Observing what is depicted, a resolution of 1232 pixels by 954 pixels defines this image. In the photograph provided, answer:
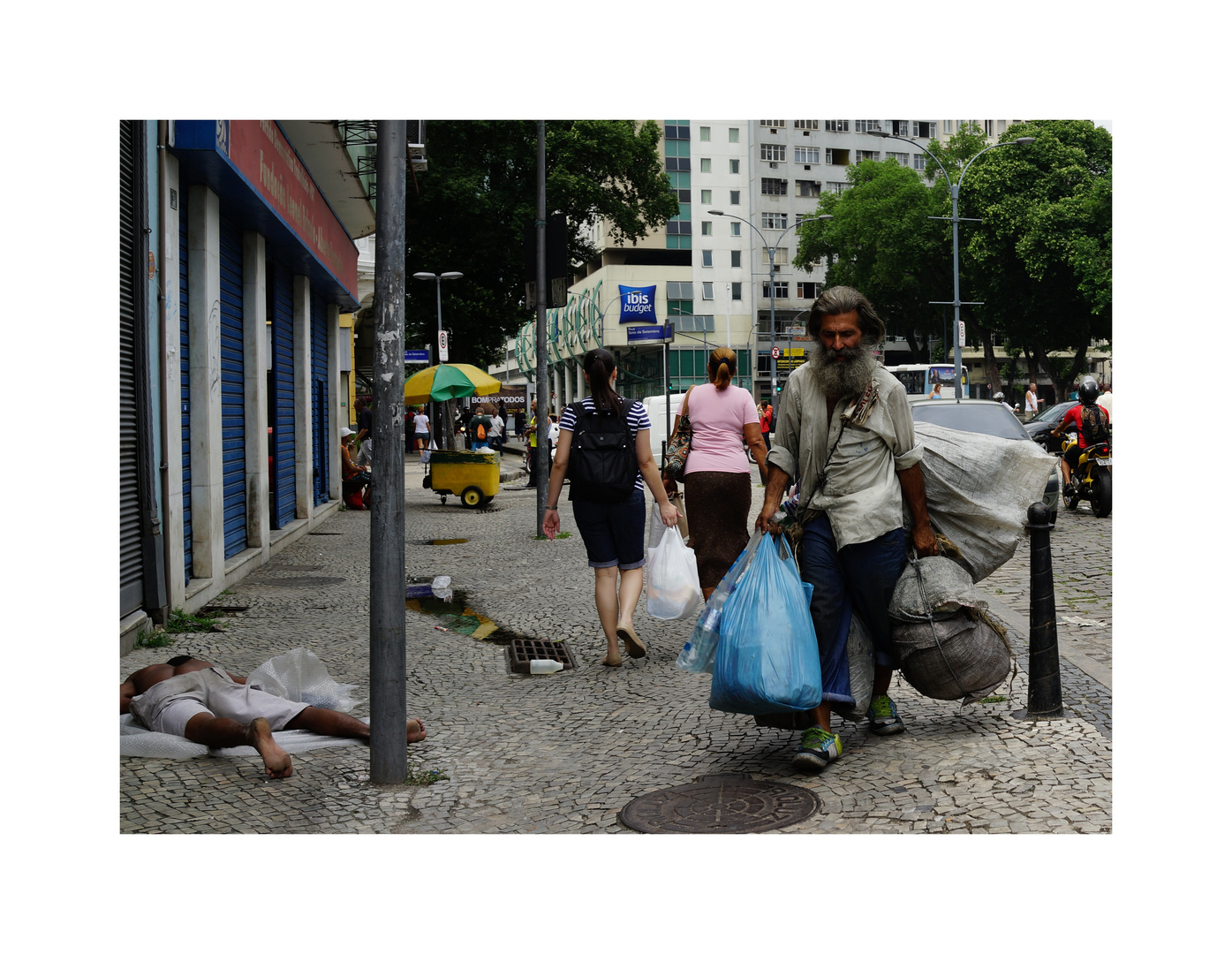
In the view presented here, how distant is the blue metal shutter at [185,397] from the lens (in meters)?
9.20

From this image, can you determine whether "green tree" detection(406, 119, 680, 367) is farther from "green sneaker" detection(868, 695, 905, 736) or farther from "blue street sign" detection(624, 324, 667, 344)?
"green sneaker" detection(868, 695, 905, 736)

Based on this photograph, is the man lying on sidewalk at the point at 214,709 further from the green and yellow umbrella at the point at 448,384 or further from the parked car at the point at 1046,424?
the parked car at the point at 1046,424

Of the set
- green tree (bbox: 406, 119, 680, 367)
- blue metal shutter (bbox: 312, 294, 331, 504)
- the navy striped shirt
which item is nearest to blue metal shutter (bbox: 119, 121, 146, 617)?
the navy striped shirt

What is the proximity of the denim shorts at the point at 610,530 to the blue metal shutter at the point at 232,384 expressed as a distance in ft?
15.5

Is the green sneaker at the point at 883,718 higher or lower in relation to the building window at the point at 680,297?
lower

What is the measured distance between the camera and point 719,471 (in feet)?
25.9

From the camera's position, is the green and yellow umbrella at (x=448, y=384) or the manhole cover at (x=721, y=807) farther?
the green and yellow umbrella at (x=448, y=384)

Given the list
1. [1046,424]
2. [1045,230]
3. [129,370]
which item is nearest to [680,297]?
[1045,230]

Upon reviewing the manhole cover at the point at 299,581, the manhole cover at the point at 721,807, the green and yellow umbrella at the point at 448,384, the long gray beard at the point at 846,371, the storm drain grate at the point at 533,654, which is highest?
the green and yellow umbrella at the point at 448,384

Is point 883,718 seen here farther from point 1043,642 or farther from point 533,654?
point 533,654

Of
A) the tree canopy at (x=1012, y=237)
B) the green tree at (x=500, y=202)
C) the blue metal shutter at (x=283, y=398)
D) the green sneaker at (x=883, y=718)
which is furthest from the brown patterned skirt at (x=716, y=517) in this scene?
the tree canopy at (x=1012, y=237)

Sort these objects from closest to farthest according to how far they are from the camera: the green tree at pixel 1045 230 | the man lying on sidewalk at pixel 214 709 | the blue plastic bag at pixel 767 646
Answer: the blue plastic bag at pixel 767 646
the man lying on sidewalk at pixel 214 709
the green tree at pixel 1045 230

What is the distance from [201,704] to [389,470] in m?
1.43

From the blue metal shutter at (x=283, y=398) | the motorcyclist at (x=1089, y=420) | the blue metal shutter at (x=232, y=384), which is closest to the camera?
the blue metal shutter at (x=232, y=384)
